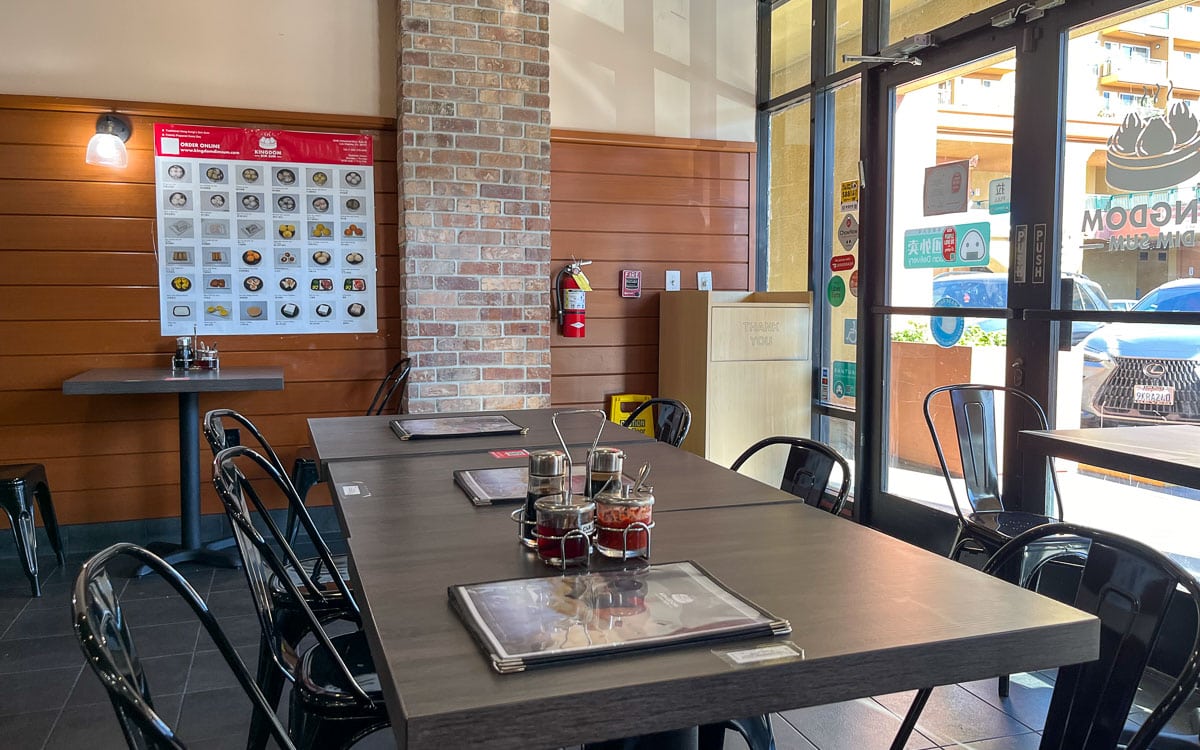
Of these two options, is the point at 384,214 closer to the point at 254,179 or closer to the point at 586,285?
the point at 254,179

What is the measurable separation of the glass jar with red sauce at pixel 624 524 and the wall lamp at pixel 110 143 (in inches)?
144

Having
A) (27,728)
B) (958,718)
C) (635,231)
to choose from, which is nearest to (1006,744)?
(958,718)

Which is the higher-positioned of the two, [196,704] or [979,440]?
[979,440]

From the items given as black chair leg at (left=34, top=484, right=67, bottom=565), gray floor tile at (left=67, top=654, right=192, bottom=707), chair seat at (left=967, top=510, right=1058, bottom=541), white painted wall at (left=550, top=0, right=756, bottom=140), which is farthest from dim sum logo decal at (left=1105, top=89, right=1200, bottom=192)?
black chair leg at (left=34, top=484, right=67, bottom=565)

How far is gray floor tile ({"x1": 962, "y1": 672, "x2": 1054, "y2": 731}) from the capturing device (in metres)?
2.63

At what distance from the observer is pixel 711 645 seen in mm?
1092

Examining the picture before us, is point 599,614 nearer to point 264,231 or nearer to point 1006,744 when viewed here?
point 1006,744

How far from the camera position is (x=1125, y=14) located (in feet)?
9.97

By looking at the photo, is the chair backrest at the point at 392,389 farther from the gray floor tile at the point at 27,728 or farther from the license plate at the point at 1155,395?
the license plate at the point at 1155,395

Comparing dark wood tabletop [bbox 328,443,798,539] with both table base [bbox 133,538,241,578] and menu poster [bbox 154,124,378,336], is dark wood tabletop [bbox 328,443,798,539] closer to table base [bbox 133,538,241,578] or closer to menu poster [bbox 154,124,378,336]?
table base [bbox 133,538,241,578]

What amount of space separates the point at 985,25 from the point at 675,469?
2.53 meters

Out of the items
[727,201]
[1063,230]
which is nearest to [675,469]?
[1063,230]

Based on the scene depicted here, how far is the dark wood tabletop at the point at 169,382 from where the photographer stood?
144 inches

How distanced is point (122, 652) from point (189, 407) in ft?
10.2
